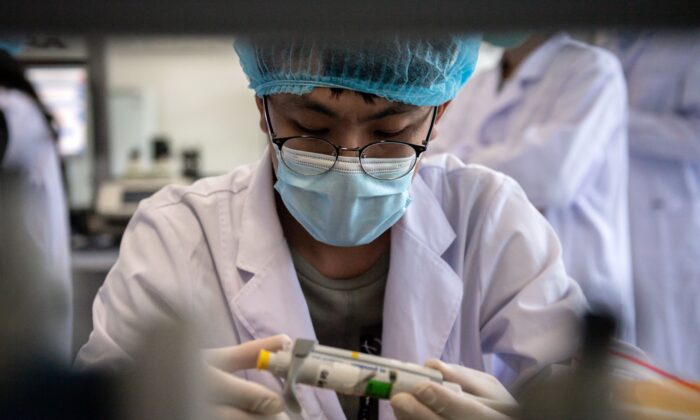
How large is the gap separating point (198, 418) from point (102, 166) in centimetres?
349

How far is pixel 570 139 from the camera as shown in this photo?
78.6 inches

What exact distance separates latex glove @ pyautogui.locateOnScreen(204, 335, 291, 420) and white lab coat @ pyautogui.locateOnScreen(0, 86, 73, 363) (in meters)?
0.43

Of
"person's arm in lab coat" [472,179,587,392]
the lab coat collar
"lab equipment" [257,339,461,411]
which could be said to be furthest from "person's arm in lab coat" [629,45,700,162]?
"lab equipment" [257,339,461,411]

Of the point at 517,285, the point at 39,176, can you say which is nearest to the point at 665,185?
the point at 517,285

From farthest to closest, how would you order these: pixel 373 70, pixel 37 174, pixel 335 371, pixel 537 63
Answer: pixel 537 63, pixel 37 174, pixel 373 70, pixel 335 371

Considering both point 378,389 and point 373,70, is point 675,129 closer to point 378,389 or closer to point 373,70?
point 373,70

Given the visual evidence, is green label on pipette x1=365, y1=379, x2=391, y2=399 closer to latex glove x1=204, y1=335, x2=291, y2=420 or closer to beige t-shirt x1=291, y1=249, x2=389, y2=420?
latex glove x1=204, y1=335, x2=291, y2=420

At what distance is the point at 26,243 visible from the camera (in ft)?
2.71

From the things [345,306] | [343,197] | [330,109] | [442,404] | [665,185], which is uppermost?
[330,109]

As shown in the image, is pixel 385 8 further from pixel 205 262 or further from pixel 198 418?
pixel 205 262

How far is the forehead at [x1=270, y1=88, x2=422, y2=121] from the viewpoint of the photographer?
1046 mm

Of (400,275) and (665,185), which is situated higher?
(400,275)

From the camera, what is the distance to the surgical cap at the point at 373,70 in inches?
37.1

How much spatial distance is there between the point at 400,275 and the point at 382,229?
0.10 meters
